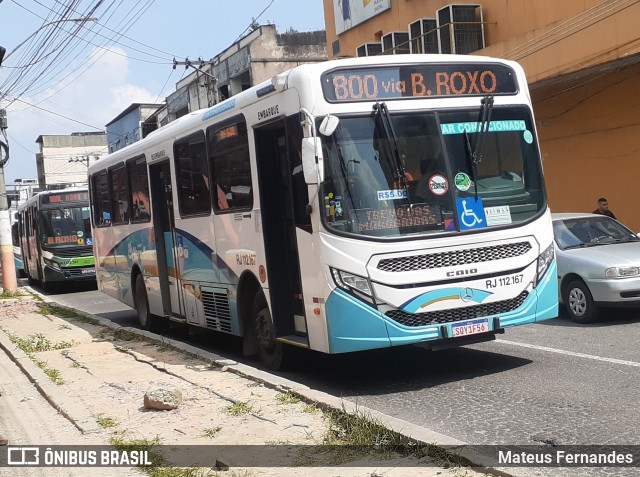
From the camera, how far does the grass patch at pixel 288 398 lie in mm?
7203

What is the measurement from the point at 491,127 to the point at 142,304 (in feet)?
26.9

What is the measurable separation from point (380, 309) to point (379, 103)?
1.92 meters

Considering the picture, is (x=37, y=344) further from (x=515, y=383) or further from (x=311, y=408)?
(x=515, y=383)

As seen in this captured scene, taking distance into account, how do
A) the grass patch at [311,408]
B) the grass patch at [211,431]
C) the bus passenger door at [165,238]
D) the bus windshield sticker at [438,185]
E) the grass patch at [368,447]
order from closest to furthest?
the grass patch at [368,447] → the grass patch at [211,431] → the grass patch at [311,408] → the bus windshield sticker at [438,185] → the bus passenger door at [165,238]

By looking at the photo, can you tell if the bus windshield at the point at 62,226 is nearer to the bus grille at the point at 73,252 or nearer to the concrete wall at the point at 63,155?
the bus grille at the point at 73,252

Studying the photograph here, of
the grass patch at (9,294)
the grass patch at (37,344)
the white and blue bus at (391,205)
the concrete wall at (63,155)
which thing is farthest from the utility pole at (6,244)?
the concrete wall at (63,155)

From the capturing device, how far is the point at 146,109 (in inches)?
2601

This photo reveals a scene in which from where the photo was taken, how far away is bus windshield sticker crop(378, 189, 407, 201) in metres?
7.79

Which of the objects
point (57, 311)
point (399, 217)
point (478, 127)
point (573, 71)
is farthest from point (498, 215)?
point (57, 311)

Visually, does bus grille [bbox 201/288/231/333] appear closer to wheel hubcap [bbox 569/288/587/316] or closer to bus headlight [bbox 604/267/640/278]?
wheel hubcap [bbox 569/288/587/316]

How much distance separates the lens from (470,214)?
807 cm

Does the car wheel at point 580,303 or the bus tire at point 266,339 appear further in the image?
A: the car wheel at point 580,303

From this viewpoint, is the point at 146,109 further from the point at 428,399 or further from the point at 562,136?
the point at 428,399

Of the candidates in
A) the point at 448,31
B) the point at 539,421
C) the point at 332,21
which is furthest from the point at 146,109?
the point at 539,421
